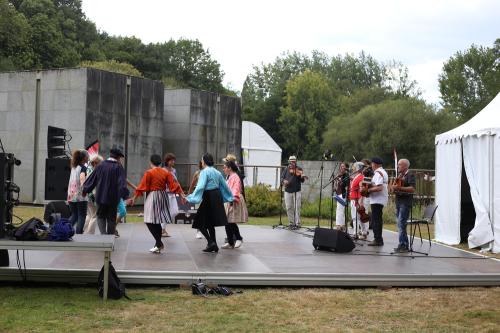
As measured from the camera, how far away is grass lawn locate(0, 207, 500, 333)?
6.64 metres

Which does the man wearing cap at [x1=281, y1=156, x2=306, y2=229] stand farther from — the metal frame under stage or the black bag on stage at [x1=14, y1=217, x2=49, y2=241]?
the black bag on stage at [x1=14, y1=217, x2=49, y2=241]

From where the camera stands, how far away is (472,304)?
8086 mm

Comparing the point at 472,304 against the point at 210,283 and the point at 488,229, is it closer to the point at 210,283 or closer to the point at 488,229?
the point at 210,283

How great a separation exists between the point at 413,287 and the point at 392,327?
252 cm

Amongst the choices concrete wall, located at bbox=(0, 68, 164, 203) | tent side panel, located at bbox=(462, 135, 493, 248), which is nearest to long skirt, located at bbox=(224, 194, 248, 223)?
tent side panel, located at bbox=(462, 135, 493, 248)

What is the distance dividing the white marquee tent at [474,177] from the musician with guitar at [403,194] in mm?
2064

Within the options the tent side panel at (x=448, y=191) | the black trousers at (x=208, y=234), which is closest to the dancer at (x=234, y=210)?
the black trousers at (x=208, y=234)

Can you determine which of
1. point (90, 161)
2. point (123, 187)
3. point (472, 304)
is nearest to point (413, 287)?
point (472, 304)

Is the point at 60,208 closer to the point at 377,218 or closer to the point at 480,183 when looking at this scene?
the point at 377,218

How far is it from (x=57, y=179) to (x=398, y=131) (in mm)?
39587

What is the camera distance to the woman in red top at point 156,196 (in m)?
10.6

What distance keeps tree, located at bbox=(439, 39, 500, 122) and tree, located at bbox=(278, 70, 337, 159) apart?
1801cm

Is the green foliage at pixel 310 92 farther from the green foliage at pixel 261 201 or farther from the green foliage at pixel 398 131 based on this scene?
the green foliage at pixel 261 201

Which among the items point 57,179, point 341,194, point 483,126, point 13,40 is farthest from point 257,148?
point 57,179
